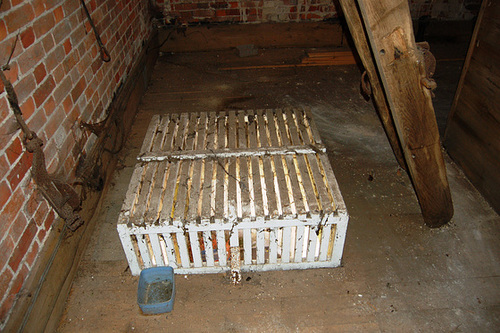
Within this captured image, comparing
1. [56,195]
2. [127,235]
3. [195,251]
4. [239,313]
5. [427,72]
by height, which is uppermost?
[427,72]

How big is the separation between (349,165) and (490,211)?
3.78 feet

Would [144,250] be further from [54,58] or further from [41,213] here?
[54,58]

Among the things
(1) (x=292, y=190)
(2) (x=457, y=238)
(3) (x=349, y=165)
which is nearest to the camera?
(1) (x=292, y=190)

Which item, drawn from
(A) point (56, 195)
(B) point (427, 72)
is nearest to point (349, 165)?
(B) point (427, 72)

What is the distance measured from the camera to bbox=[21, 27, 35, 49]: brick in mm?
2010

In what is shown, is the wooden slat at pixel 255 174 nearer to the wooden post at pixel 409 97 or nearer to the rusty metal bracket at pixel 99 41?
the wooden post at pixel 409 97

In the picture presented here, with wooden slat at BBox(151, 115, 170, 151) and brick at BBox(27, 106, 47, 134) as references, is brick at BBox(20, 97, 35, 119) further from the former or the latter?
wooden slat at BBox(151, 115, 170, 151)

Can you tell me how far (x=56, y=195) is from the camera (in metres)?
2.20

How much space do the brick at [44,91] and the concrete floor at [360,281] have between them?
3.48ft

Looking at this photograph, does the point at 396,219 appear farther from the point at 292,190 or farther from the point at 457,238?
the point at 292,190

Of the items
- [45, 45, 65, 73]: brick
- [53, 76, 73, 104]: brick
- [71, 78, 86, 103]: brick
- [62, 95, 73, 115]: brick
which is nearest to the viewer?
[45, 45, 65, 73]: brick

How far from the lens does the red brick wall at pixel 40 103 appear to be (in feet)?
5.98

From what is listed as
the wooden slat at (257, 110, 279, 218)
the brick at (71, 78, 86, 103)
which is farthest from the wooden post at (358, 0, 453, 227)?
the brick at (71, 78, 86, 103)

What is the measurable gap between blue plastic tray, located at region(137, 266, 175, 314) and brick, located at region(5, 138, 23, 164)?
0.97 m
